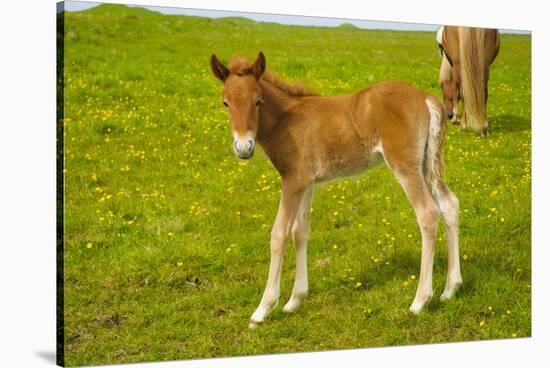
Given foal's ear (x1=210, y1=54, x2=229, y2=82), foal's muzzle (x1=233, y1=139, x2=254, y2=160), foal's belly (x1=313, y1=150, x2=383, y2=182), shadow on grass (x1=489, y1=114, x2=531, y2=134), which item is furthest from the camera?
shadow on grass (x1=489, y1=114, x2=531, y2=134)

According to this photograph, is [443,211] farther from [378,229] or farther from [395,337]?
[395,337]

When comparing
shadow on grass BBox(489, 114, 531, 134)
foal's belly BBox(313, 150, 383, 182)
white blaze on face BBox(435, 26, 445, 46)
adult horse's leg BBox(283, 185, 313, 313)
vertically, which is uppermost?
white blaze on face BBox(435, 26, 445, 46)

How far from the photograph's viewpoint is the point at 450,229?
16.0ft

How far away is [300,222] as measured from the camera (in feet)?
15.7

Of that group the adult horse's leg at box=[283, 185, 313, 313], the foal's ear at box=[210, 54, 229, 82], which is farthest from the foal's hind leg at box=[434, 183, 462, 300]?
the foal's ear at box=[210, 54, 229, 82]

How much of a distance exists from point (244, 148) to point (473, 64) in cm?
253

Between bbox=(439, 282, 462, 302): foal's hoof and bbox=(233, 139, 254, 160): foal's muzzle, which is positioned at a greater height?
bbox=(233, 139, 254, 160): foal's muzzle

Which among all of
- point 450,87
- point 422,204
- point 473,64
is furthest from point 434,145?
point 473,64

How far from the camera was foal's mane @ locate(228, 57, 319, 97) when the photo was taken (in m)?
4.49

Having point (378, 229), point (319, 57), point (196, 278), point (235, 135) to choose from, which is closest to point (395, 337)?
point (378, 229)

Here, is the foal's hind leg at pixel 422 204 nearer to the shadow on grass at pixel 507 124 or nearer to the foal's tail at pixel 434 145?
the foal's tail at pixel 434 145

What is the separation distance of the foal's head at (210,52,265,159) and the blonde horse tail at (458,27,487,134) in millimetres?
2030

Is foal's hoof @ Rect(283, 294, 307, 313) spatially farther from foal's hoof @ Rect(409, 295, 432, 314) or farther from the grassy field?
foal's hoof @ Rect(409, 295, 432, 314)

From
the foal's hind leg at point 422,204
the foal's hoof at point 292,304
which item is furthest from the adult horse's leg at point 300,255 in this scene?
the foal's hind leg at point 422,204
